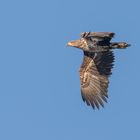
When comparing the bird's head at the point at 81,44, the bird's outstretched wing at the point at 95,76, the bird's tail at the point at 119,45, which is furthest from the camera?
the bird's outstretched wing at the point at 95,76

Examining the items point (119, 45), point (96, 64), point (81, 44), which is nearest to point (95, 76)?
point (96, 64)

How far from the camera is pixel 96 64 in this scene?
3080cm

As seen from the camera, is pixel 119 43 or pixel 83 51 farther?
pixel 83 51

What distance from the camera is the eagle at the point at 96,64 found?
28453 millimetres

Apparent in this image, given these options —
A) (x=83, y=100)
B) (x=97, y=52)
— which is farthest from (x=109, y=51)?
(x=83, y=100)

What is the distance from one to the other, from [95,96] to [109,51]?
2092mm

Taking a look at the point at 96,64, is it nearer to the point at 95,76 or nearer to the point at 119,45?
the point at 95,76

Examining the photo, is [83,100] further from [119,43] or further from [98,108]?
[119,43]

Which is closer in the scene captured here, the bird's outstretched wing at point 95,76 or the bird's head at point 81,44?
the bird's head at point 81,44

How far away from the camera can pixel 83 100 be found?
97.9 feet

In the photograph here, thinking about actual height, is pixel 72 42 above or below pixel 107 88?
above

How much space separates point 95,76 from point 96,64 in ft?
1.81

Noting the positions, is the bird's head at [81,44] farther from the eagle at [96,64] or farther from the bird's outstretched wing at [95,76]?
the bird's outstretched wing at [95,76]

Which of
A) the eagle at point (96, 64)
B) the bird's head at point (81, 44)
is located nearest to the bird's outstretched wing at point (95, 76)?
the eagle at point (96, 64)
